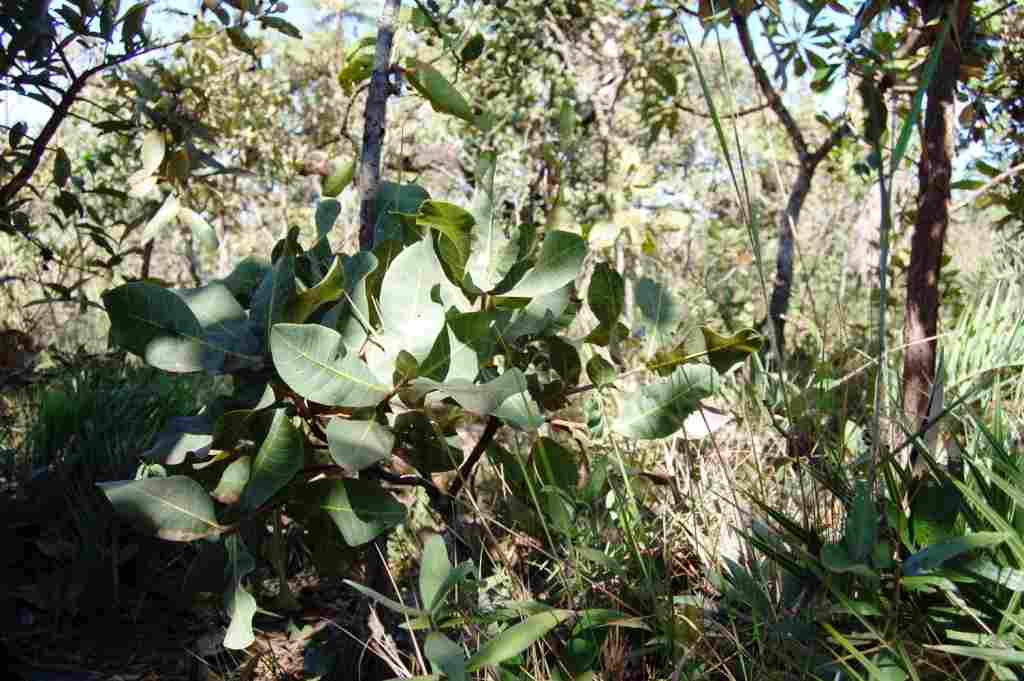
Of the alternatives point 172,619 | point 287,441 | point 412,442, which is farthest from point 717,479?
point 172,619

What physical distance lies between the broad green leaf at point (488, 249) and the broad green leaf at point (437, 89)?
189 mm

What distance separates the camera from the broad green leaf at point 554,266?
3.82 ft

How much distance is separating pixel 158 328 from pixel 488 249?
17.3 inches

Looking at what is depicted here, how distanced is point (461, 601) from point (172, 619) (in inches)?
29.2

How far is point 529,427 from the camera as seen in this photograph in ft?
3.42

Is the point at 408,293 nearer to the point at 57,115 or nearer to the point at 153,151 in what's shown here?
the point at 153,151

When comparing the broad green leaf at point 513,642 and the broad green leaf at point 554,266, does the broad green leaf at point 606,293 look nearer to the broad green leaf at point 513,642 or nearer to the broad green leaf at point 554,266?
the broad green leaf at point 554,266

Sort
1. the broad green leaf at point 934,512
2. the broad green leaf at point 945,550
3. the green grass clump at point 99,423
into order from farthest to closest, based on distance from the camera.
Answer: the green grass clump at point 99,423 < the broad green leaf at point 934,512 < the broad green leaf at point 945,550

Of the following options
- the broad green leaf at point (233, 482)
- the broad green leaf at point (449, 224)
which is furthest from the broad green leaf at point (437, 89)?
the broad green leaf at point (233, 482)

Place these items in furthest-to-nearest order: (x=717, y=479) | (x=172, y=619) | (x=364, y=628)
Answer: (x=172, y=619)
(x=717, y=479)
(x=364, y=628)

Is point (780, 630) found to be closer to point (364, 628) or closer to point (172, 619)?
point (364, 628)

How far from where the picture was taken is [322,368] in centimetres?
101

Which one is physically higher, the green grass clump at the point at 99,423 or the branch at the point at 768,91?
the branch at the point at 768,91

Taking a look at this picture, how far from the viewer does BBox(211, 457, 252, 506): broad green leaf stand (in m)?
1.12
